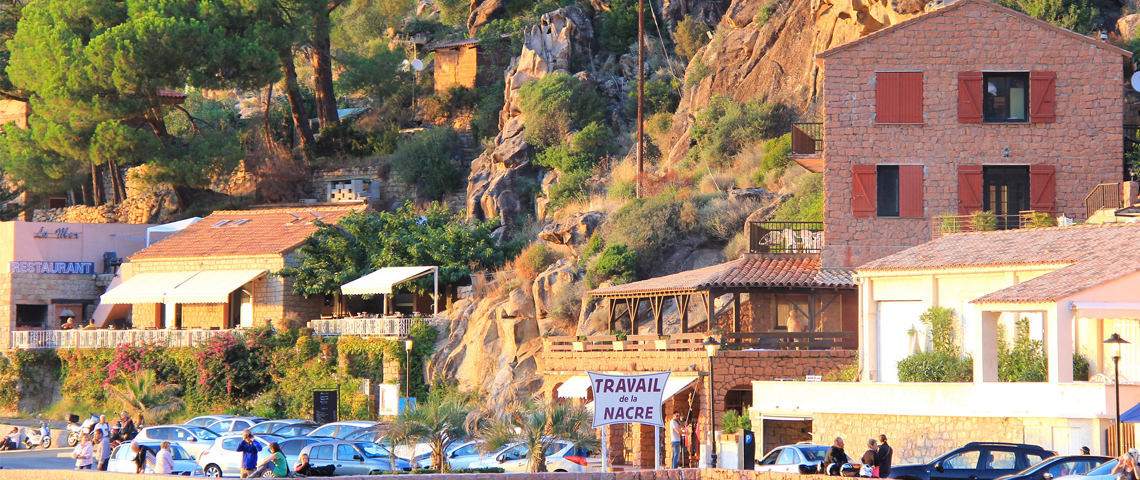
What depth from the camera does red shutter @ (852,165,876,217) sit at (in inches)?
1580

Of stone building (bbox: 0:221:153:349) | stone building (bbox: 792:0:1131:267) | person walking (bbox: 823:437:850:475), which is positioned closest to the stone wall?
stone building (bbox: 792:0:1131:267)

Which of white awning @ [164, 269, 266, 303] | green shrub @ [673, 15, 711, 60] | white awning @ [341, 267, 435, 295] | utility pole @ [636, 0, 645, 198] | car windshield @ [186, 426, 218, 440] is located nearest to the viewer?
car windshield @ [186, 426, 218, 440]

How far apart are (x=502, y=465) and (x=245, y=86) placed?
39.5 metres

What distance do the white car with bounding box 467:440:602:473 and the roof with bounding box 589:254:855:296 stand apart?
768cm

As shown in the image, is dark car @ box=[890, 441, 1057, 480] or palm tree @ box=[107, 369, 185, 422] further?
palm tree @ box=[107, 369, 185, 422]

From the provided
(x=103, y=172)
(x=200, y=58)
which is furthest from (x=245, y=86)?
(x=103, y=172)

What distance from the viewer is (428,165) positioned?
6588 cm

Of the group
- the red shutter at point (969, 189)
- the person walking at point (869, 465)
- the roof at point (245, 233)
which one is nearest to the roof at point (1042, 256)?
the red shutter at point (969, 189)

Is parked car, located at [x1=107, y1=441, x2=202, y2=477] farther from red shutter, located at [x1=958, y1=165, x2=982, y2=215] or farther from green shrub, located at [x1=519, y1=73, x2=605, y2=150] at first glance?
green shrub, located at [x1=519, y1=73, x2=605, y2=150]

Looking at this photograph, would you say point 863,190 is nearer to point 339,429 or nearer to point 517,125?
point 339,429

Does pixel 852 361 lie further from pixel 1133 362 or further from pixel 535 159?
pixel 535 159

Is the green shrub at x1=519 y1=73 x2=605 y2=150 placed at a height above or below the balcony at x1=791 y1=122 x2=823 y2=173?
above

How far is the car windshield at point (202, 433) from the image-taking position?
38344 mm

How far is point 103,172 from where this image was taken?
243 feet
